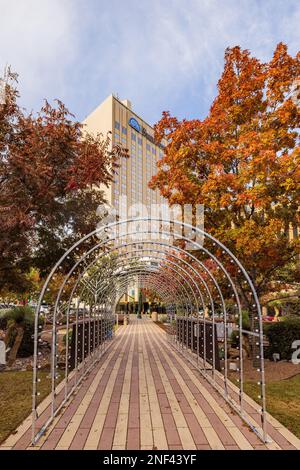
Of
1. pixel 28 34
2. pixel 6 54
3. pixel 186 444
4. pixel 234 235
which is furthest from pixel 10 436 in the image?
pixel 28 34

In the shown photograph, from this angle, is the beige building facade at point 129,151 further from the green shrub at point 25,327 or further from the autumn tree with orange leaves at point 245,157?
the autumn tree with orange leaves at point 245,157

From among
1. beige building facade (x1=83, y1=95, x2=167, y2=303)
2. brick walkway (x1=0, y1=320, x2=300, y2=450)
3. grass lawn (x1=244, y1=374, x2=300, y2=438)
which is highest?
beige building facade (x1=83, y1=95, x2=167, y2=303)

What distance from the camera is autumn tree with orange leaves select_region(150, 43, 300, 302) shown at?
764 centimetres

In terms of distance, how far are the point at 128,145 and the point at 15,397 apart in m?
66.8

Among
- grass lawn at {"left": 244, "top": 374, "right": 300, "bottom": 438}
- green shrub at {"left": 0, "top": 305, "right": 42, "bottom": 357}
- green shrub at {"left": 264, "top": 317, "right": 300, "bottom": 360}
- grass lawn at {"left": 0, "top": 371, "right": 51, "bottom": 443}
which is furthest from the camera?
green shrub at {"left": 0, "top": 305, "right": 42, "bottom": 357}

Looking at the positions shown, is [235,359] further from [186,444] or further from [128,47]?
[128,47]

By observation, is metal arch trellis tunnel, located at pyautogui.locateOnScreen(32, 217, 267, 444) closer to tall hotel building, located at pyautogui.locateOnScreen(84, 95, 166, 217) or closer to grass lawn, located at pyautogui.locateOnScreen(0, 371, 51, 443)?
grass lawn, located at pyautogui.locateOnScreen(0, 371, 51, 443)

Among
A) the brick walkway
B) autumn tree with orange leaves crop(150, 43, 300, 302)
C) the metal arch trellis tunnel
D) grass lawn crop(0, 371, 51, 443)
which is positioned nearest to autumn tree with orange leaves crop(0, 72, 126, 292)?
the metal arch trellis tunnel

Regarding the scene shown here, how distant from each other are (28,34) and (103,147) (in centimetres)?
324

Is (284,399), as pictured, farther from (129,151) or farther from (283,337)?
(129,151)

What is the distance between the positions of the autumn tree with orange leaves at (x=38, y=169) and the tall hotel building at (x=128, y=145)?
4888 cm

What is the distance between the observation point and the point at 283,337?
1006 centimetres

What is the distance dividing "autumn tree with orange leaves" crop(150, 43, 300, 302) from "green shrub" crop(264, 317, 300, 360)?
6.38 feet
